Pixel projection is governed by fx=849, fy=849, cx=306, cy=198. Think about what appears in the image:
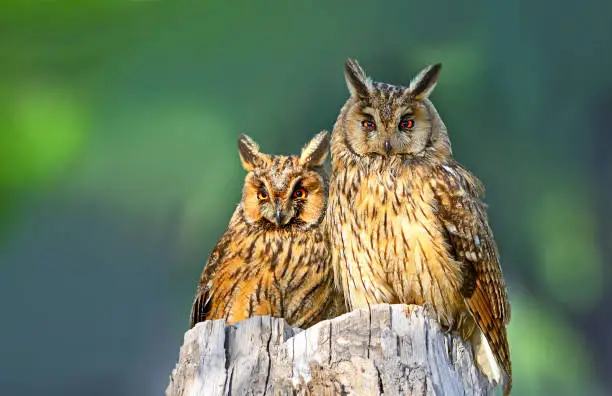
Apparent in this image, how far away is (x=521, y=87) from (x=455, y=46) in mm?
351

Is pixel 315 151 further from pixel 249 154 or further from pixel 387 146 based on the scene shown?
pixel 387 146

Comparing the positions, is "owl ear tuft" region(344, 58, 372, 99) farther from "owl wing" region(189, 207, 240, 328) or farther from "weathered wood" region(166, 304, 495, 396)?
→ "weathered wood" region(166, 304, 495, 396)

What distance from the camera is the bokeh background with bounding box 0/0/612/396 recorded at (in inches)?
130

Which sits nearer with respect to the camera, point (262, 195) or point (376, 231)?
point (376, 231)

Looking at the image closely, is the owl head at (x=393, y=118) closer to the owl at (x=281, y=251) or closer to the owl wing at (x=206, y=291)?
the owl at (x=281, y=251)

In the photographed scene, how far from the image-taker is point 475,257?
6.79 feet

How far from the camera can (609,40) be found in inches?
156

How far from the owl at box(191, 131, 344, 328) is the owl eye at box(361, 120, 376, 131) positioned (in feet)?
0.82

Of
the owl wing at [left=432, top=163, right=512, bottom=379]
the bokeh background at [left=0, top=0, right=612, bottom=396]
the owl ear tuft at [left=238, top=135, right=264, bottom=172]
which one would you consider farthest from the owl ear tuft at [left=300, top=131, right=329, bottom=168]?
the bokeh background at [left=0, top=0, right=612, bottom=396]

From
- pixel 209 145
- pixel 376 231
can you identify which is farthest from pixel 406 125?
pixel 209 145

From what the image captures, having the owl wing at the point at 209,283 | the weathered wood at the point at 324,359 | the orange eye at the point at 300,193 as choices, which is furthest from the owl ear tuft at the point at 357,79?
the weathered wood at the point at 324,359

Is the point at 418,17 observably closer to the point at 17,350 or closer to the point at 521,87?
the point at 521,87

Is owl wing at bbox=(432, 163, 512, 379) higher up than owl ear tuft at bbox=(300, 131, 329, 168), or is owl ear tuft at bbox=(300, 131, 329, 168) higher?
owl ear tuft at bbox=(300, 131, 329, 168)

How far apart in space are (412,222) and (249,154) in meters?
0.59
